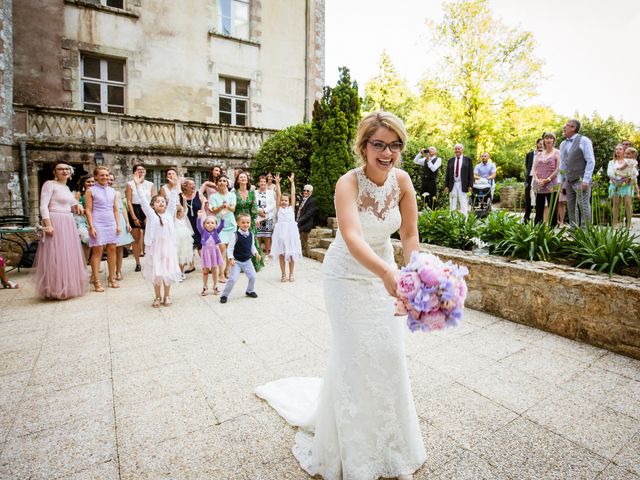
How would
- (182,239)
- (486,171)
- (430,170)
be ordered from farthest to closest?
(486,171)
(430,170)
(182,239)

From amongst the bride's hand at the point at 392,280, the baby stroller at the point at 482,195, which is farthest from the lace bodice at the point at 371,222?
the baby stroller at the point at 482,195

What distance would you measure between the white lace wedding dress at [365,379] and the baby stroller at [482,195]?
1029 cm

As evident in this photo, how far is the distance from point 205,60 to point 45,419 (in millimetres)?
16144

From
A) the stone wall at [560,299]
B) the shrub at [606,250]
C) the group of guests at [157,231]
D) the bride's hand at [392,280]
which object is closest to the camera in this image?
the bride's hand at [392,280]

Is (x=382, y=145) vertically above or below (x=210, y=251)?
above

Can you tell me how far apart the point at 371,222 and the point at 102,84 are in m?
15.8

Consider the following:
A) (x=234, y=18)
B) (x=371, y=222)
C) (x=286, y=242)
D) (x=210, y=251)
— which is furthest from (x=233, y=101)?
(x=371, y=222)

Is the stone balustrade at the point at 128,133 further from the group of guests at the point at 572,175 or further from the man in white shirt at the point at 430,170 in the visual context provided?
the group of guests at the point at 572,175

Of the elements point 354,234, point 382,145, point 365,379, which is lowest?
point 365,379

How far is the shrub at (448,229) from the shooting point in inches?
250

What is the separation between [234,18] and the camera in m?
16.5

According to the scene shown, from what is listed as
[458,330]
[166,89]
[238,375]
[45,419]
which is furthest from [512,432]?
[166,89]

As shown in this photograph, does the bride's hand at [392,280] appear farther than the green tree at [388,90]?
No

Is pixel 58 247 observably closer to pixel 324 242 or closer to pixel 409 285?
pixel 324 242
